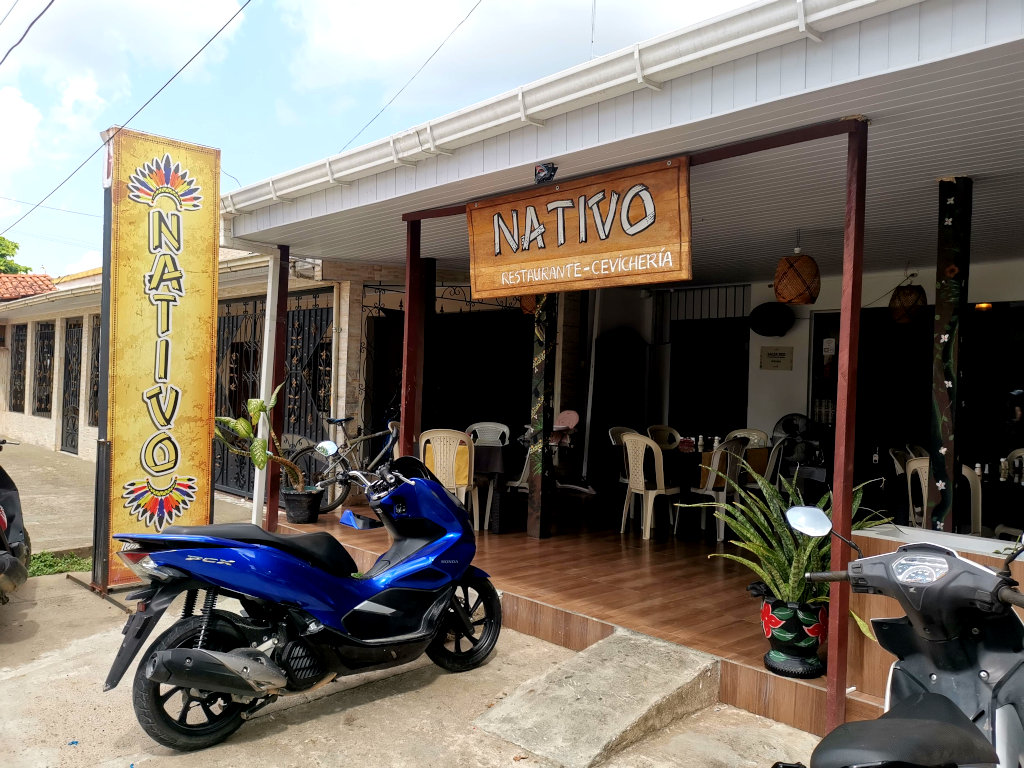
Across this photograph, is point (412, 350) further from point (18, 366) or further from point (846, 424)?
point (18, 366)

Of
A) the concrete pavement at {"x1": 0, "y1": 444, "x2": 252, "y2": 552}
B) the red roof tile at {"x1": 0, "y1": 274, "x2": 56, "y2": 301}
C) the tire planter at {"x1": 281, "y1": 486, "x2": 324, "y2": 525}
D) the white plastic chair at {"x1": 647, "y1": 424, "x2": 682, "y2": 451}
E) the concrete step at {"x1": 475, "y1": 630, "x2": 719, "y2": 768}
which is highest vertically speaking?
the red roof tile at {"x1": 0, "y1": 274, "x2": 56, "y2": 301}

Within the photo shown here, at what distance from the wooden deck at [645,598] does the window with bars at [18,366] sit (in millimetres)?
11067

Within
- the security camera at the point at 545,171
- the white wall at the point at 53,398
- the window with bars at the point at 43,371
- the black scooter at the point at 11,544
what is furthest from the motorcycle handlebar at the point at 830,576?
the window with bars at the point at 43,371

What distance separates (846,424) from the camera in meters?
3.31

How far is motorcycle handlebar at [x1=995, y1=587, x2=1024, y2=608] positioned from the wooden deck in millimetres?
1682

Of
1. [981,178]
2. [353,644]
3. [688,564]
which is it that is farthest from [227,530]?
[981,178]

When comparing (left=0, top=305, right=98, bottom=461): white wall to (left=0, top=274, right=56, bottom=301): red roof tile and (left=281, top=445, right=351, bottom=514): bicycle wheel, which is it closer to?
(left=0, top=274, right=56, bottom=301): red roof tile

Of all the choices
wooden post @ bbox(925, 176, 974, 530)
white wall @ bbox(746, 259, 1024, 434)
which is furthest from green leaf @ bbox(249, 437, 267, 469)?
white wall @ bbox(746, 259, 1024, 434)

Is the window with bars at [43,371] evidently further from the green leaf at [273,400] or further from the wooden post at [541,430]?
the wooden post at [541,430]

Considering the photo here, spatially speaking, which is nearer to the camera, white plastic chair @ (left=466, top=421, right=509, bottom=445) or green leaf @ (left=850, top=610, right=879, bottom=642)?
green leaf @ (left=850, top=610, right=879, bottom=642)

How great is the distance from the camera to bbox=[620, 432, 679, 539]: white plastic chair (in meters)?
6.20

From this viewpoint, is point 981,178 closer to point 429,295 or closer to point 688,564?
point 688,564

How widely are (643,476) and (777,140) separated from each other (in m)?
3.29

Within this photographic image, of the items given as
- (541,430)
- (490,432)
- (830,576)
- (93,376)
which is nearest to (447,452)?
(541,430)
